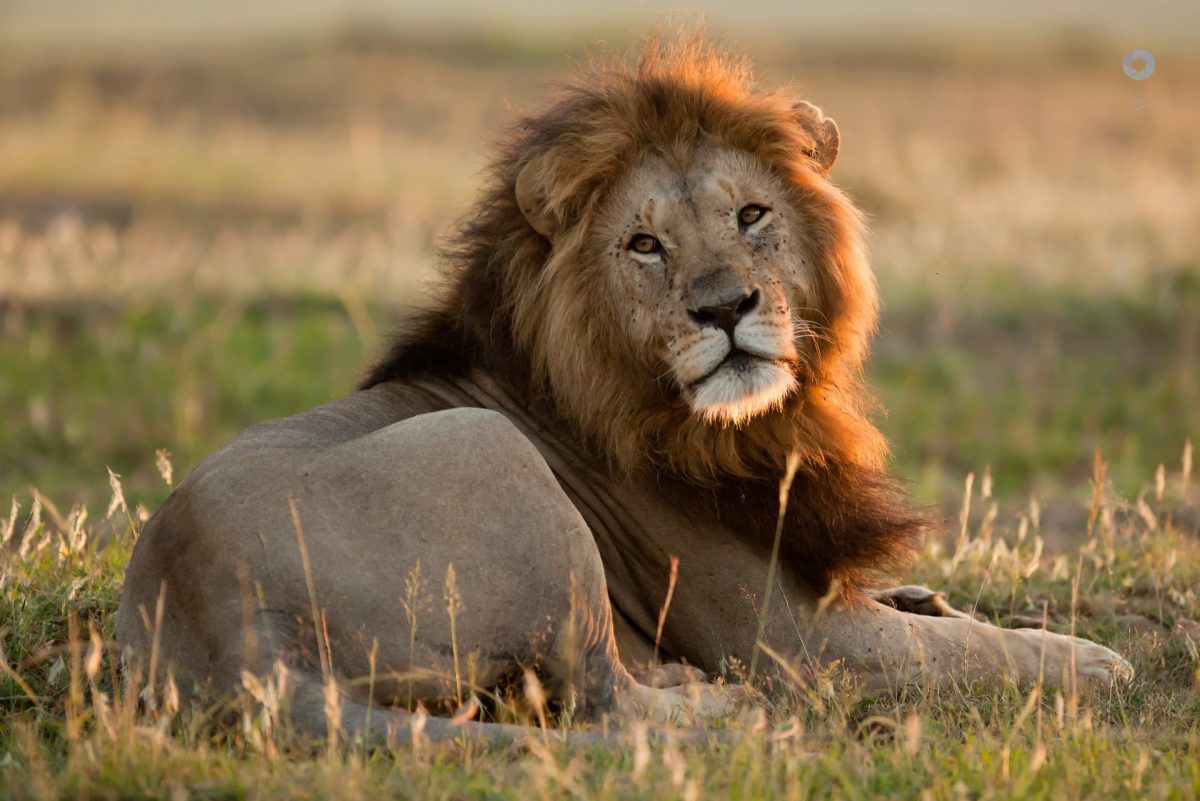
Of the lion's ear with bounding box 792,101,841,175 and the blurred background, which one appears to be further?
the blurred background

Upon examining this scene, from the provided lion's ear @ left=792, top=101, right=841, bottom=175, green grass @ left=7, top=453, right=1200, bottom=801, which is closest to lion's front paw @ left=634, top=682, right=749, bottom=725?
green grass @ left=7, top=453, right=1200, bottom=801

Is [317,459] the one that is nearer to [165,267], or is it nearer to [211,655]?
[211,655]

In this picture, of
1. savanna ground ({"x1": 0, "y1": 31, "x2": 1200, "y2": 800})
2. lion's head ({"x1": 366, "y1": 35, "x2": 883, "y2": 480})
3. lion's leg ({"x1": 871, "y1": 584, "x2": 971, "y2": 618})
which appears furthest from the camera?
lion's leg ({"x1": 871, "y1": 584, "x2": 971, "y2": 618})

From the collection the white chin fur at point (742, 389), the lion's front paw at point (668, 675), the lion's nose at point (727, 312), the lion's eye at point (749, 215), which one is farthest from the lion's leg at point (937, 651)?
the lion's eye at point (749, 215)

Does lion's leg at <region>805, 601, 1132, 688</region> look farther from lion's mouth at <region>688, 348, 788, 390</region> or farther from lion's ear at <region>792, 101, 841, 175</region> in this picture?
lion's ear at <region>792, 101, 841, 175</region>

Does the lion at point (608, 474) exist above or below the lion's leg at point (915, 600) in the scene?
above

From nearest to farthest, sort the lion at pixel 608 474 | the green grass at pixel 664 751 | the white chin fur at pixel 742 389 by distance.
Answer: the green grass at pixel 664 751
the lion at pixel 608 474
the white chin fur at pixel 742 389

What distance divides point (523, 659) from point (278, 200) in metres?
15.0

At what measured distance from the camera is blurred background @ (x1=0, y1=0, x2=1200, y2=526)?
10.2 m

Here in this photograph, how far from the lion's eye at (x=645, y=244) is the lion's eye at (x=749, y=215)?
0.87 ft

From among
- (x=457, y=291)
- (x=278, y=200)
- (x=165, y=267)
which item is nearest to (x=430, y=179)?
(x=278, y=200)

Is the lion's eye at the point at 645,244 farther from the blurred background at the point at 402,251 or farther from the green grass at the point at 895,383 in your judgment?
the green grass at the point at 895,383

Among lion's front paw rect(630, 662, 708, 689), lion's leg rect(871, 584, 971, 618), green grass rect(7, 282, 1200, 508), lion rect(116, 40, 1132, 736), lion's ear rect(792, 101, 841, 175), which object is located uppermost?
lion's ear rect(792, 101, 841, 175)

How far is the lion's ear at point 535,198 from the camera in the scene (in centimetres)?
471
